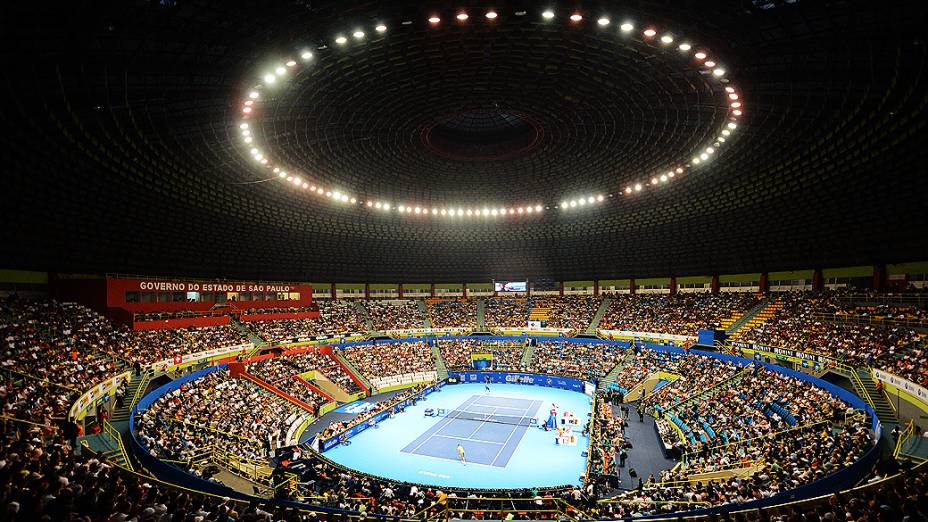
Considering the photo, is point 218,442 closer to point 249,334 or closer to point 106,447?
point 106,447

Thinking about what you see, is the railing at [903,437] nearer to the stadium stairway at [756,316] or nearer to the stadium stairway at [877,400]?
the stadium stairway at [877,400]

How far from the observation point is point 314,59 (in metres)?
22.0

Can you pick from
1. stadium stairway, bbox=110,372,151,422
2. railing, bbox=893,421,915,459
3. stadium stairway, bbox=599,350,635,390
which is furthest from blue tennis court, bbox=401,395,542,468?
railing, bbox=893,421,915,459

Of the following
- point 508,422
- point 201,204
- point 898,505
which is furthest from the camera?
point 201,204

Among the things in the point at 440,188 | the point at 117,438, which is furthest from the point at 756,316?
the point at 117,438

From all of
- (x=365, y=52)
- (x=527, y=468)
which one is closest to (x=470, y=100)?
(x=365, y=52)

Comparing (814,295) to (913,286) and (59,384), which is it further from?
(59,384)

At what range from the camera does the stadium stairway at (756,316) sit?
42.2 metres

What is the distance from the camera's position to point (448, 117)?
3225cm

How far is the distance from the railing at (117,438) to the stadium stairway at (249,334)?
20.4 meters

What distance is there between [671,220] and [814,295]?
1422 cm

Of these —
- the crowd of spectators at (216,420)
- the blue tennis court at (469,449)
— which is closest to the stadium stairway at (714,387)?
the blue tennis court at (469,449)

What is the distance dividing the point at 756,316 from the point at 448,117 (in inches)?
1373

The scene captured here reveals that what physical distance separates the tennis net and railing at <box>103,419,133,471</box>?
22.3m
